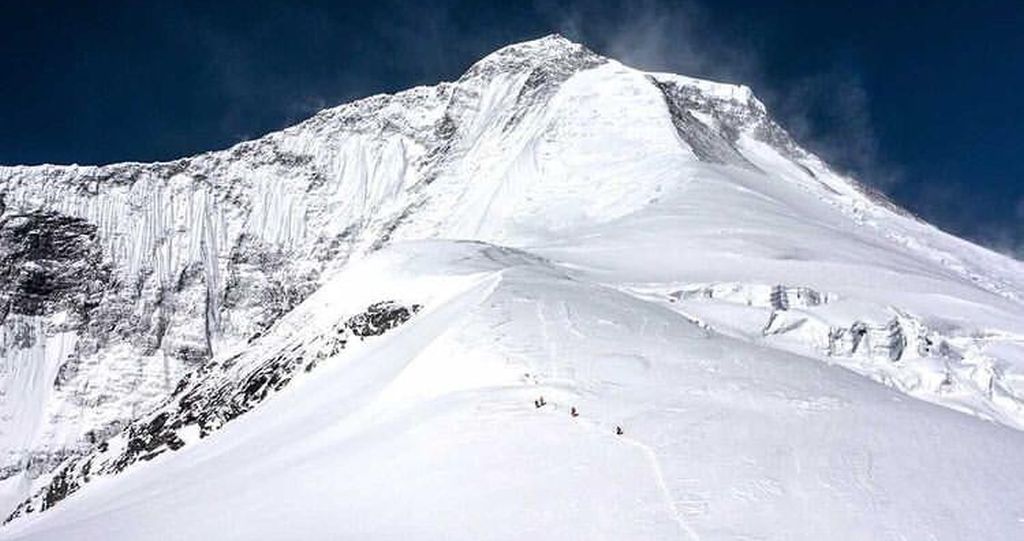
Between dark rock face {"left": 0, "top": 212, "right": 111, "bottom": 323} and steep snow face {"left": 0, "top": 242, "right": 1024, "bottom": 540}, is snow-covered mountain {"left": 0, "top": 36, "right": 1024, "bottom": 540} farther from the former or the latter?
dark rock face {"left": 0, "top": 212, "right": 111, "bottom": 323}

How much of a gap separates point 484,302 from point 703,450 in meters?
11.0

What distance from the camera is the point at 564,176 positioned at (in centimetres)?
9138

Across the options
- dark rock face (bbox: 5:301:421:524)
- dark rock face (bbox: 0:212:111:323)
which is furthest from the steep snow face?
dark rock face (bbox: 0:212:111:323)

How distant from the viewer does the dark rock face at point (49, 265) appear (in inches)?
6511

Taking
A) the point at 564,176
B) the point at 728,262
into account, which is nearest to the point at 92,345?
the point at 564,176

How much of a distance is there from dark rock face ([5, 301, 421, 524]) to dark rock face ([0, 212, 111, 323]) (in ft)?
410

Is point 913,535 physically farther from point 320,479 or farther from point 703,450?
point 320,479

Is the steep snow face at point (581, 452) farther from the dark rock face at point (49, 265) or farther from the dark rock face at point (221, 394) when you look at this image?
the dark rock face at point (49, 265)

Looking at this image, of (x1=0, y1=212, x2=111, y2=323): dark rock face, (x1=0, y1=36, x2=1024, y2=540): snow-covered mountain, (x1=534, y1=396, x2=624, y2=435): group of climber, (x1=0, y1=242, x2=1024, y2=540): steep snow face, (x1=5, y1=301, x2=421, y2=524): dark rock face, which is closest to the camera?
(x1=0, y1=242, x2=1024, y2=540): steep snow face

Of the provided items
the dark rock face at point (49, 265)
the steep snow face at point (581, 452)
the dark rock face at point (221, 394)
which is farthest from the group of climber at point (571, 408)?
the dark rock face at point (49, 265)

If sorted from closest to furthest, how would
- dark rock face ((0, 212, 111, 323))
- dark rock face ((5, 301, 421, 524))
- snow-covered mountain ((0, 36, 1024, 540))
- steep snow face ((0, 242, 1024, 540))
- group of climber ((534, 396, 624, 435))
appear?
steep snow face ((0, 242, 1024, 540)) < snow-covered mountain ((0, 36, 1024, 540)) < group of climber ((534, 396, 624, 435)) < dark rock face ((5, 301, 421, 524)) < dark rock face ((0, 212, 111, 323))

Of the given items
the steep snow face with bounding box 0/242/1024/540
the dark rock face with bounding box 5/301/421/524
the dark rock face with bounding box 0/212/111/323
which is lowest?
the steep snow face with bounding box 0/242/1024/540

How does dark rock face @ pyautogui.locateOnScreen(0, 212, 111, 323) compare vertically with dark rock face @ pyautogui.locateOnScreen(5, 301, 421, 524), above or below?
above

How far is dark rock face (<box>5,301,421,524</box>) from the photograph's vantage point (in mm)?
31406
